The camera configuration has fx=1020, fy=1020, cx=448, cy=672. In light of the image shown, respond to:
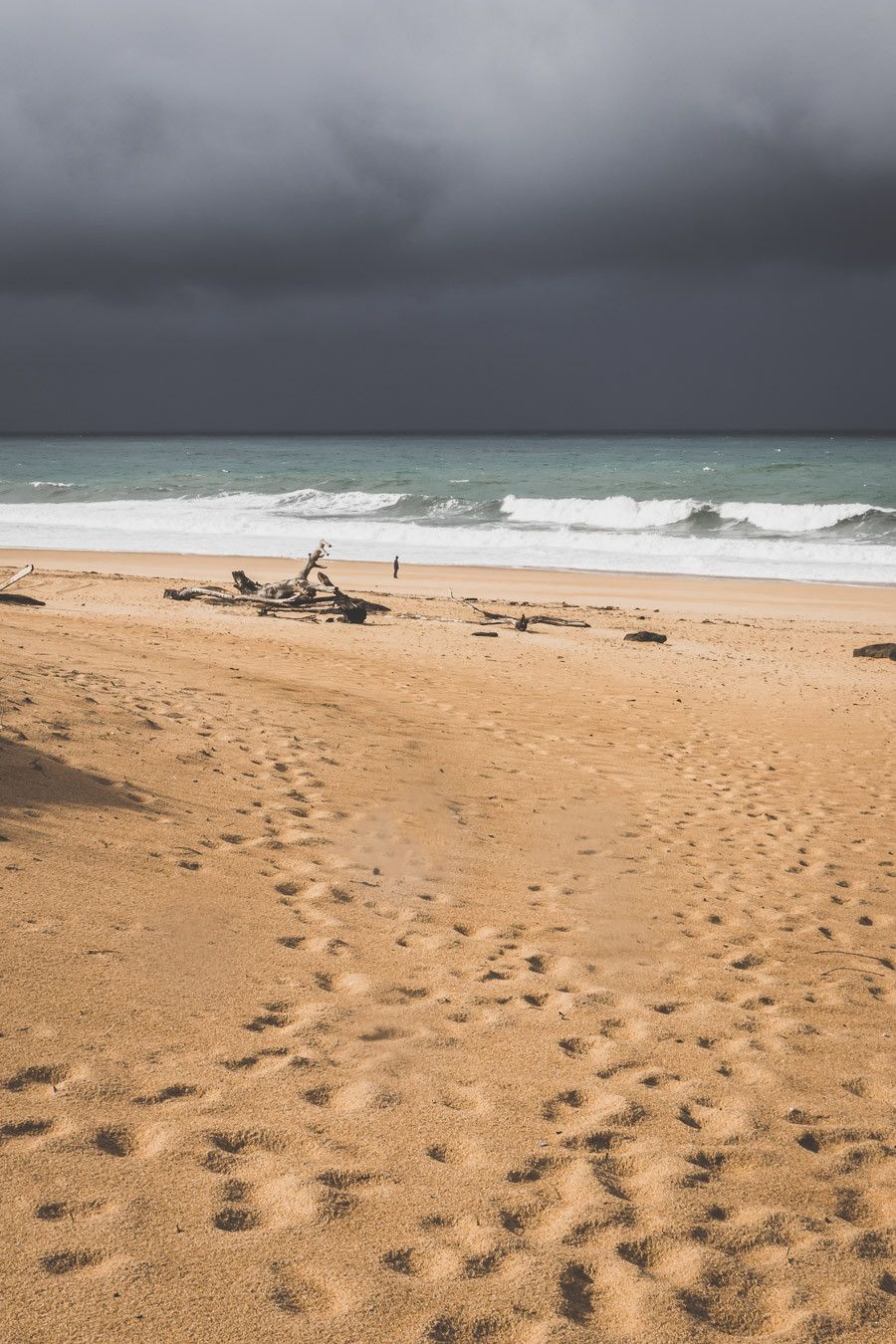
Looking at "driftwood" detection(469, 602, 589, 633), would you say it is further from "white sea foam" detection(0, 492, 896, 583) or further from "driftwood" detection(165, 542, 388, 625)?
"white sea foam" detection(0, 492, 896, 583)

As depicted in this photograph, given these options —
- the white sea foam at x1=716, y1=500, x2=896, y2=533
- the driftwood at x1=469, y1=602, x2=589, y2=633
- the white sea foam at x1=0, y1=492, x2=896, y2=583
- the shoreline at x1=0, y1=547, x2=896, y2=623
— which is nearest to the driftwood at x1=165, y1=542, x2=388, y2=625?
the driftwood at x1=469, y1=602, x2=589, y2=633

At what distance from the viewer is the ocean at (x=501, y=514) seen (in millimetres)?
29688

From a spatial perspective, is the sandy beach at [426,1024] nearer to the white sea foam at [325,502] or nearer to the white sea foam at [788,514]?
the white sea foam at [788,514]

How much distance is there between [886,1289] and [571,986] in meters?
1.98

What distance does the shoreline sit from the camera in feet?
67.6

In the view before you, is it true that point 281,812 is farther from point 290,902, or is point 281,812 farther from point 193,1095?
point 193,1095

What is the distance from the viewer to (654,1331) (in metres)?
2.60

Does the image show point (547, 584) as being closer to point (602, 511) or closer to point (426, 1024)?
point (426, 1024)

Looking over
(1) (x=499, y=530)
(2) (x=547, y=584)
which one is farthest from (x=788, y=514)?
(2) (x=547, y=584)

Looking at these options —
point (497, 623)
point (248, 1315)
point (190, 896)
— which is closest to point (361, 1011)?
point (190, 896)

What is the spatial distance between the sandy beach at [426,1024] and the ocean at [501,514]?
63.6 ft

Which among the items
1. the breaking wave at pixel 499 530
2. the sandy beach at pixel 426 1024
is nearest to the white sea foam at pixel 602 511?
the breaking wave at pixel 499 530

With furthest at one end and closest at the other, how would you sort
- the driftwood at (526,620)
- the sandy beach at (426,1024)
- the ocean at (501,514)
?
the ocean at (501,514), the driftwood at (526,620), the sandy beach at (426,1024)

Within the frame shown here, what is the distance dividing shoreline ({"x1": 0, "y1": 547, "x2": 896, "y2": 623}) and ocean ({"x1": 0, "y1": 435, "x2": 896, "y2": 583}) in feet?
5.73
